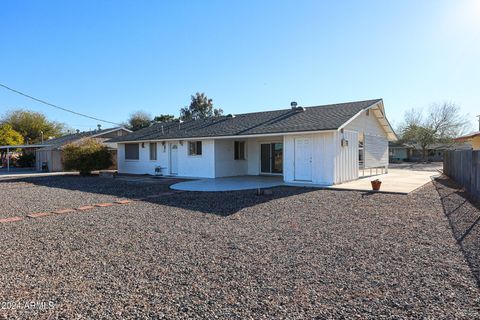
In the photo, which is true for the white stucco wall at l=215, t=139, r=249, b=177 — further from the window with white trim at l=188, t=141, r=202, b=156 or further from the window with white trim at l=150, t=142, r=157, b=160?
the window with white trim at l=150, t=142, r=157, b=160

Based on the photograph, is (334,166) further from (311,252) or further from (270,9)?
(311,252)

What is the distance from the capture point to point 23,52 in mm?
19656

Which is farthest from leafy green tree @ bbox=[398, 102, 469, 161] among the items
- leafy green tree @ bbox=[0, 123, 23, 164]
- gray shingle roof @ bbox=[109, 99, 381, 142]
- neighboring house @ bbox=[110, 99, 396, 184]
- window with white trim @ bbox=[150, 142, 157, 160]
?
leafy green tree @ bbox=[0, 123, 23, 164]

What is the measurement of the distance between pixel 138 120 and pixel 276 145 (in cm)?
3718

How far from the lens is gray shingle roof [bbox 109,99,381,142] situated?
13.6 metres

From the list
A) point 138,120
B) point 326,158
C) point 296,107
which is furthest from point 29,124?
point 326,158

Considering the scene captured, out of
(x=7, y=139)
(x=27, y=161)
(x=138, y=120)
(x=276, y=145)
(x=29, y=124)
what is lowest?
(x=27, y=161)

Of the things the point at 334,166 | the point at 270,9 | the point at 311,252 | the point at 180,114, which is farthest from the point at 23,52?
the point at 180,114

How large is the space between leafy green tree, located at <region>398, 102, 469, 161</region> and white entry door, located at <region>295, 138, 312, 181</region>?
36849 millimetres

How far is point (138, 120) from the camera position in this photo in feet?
163

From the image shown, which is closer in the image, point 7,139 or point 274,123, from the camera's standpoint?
point 274,123

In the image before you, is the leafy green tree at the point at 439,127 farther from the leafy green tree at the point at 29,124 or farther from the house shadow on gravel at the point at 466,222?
the leafy green tree at the point at 29,124

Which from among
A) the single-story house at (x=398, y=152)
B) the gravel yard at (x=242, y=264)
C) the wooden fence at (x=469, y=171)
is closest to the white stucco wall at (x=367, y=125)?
the wooden fence at (x=469, y=171)

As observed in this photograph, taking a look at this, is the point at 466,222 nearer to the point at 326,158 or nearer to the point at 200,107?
the point at 326,158
